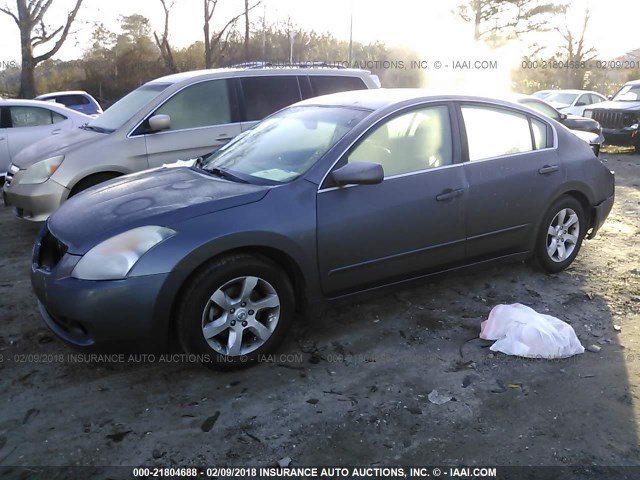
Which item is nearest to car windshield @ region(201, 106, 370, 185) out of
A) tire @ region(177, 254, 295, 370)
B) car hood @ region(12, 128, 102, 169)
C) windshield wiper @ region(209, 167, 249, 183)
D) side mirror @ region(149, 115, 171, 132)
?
windshield wiper @ region(209, 167, 249, 183)

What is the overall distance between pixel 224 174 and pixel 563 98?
16467 millimetres

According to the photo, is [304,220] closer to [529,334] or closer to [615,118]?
[529,334]

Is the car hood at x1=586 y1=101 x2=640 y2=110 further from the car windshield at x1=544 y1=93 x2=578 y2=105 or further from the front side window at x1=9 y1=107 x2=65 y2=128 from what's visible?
the front side window at x1=9 y1=107 x2=65 y2=128

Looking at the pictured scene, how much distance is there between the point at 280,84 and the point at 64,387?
181 inches

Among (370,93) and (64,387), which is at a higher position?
(370,93)

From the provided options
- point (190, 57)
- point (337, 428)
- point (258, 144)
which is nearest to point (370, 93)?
point (258, 144)

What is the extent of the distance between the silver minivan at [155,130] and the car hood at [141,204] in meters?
2.08

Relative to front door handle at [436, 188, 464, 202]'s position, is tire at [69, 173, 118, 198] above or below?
below

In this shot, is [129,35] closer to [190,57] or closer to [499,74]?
[190,57]

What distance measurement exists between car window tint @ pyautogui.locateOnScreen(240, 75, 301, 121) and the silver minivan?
0.01 metres

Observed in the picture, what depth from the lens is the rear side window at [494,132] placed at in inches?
166

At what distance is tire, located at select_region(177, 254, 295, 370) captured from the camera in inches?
123

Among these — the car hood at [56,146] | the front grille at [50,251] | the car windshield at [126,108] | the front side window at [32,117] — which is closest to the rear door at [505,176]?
the front grille at [50,251]

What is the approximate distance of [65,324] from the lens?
126 inches
